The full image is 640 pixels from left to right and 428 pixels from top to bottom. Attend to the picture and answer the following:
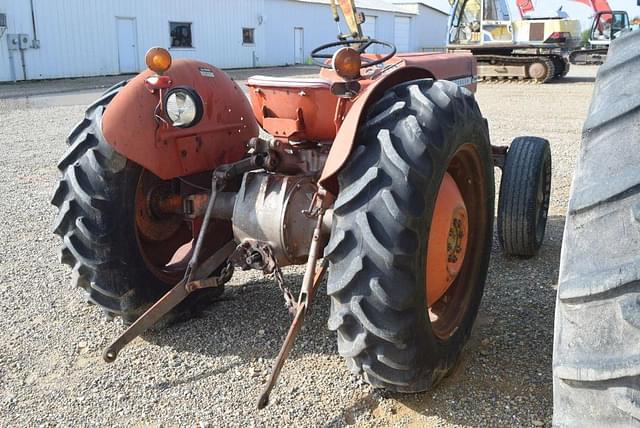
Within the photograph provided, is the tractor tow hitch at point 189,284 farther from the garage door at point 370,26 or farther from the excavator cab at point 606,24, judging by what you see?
the garage door at point 370,26

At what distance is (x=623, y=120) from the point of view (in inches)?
62.5

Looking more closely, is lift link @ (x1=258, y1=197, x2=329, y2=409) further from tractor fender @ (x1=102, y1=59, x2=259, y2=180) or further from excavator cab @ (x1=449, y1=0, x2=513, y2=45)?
excavator cab @ (x1=449, y1=0, x2=513, y2=45)

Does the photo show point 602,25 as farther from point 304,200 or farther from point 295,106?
point 304,200

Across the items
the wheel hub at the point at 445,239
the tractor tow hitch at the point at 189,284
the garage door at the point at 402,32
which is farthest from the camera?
the garage door at the point at 402,32

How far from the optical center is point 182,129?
3.46 metres

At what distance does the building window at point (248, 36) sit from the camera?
30312mm

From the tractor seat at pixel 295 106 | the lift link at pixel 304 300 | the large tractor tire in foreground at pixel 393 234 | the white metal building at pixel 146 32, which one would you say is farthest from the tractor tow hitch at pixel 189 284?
the white metal building at pixel 146 32

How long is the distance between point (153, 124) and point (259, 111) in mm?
572

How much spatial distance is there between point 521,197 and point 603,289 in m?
3.31

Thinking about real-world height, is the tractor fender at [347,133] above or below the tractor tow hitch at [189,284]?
above

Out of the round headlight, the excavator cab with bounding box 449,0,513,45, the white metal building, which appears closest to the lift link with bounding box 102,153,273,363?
the round headlight

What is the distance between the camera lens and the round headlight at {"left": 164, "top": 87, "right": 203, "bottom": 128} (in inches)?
132

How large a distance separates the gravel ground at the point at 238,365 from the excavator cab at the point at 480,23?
16.3 m

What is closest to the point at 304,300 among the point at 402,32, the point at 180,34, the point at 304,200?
the point at 304,200
